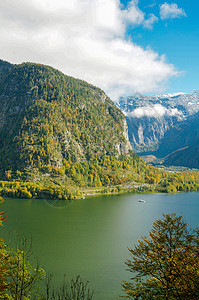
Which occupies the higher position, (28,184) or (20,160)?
(20,160)

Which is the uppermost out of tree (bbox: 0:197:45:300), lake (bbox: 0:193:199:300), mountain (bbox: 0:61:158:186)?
mountain (bbox: 0:61:158:186)

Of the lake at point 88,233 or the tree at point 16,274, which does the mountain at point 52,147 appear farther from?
the tree at point 16,274

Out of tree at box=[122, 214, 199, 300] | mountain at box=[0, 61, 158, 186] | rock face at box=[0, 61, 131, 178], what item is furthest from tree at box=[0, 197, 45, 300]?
rock face at box=[0, 61, 131, 178]

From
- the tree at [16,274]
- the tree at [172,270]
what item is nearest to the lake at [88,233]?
the tree at [172,270]

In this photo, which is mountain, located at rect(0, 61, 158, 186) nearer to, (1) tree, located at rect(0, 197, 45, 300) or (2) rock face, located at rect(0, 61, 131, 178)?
(2) rock face, located at rect(0, 61, 131, 178)

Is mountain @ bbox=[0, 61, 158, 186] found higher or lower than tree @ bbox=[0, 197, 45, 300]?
higher

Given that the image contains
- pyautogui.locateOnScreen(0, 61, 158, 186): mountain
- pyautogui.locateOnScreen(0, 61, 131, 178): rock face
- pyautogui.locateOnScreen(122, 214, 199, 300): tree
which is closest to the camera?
pyautogui.locateOnScreen(122, 214, 199, 300): tree

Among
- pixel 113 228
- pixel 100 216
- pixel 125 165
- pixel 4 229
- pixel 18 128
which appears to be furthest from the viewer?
pixel 125 165

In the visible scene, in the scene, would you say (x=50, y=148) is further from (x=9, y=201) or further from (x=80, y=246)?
(x=80, y=246)

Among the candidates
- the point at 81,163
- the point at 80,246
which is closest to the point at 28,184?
the point at 81,163
